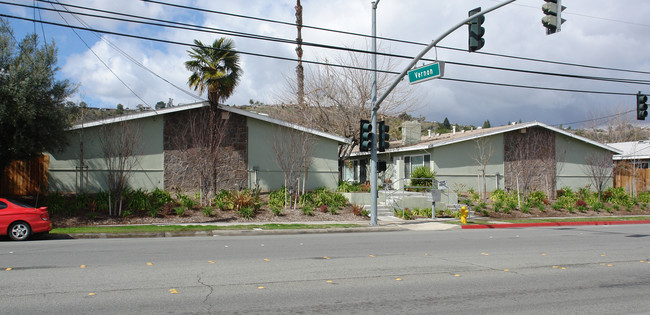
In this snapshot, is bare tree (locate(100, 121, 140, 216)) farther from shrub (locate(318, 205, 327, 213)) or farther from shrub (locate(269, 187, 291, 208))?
shrub (locate(318, 205, 327, 213))

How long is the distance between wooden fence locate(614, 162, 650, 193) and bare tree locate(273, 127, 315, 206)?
23.6 m

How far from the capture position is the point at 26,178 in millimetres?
21391

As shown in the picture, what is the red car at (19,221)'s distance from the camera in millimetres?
14102

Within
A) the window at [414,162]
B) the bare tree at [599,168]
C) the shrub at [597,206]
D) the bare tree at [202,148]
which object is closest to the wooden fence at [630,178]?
the bare tree at [599,168]

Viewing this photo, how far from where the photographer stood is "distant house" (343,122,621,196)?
28.2m

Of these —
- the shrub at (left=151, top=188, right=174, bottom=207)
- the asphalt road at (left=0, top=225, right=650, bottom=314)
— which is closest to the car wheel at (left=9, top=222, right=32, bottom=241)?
the asphalt road at (left=0, top=225, right=650, bottom=314)

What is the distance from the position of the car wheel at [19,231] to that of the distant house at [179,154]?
6172 mm

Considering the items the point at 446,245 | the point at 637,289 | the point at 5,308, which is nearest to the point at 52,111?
the point at 5,308

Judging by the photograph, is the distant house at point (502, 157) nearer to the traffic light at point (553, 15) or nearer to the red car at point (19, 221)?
the traffic light at point (553, 15)

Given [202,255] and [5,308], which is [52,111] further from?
[5,308]

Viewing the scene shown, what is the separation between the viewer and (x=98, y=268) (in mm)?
9352

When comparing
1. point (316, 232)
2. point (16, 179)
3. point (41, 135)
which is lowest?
point (316, 232)

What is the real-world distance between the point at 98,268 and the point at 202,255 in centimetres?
236

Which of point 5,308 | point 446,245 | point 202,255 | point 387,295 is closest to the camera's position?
point 5,308
